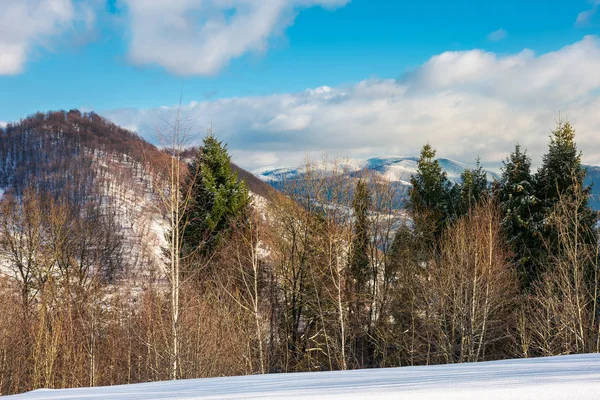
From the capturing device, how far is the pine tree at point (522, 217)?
2184 centimetres

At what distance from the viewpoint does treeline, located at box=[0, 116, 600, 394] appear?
54.6ft

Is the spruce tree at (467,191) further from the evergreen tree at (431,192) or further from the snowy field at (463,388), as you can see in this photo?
the snowy field at (463,388)

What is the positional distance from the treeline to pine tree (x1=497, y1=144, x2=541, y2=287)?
8cm

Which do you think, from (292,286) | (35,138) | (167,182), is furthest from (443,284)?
(35,138)

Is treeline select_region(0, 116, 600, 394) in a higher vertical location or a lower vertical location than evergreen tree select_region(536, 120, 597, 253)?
lower

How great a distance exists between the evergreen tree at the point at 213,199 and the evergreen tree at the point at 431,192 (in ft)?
36.1

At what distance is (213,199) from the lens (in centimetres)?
2356

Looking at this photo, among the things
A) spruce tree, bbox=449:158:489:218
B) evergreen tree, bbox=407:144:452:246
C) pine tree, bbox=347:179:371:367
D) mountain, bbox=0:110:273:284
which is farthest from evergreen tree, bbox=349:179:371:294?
mountain, bbox=0:110:273:284

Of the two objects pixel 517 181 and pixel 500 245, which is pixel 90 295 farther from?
pixel 517 181

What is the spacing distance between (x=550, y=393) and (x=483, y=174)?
30.2 metres

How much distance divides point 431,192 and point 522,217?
736 cm

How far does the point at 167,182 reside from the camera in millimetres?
12141

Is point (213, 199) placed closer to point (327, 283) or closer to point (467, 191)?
point (327, 283)

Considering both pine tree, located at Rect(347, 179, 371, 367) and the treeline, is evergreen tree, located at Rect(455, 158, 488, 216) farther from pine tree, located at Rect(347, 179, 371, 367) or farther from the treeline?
pine tree, located at Rect(347, 179, 371, 367)
